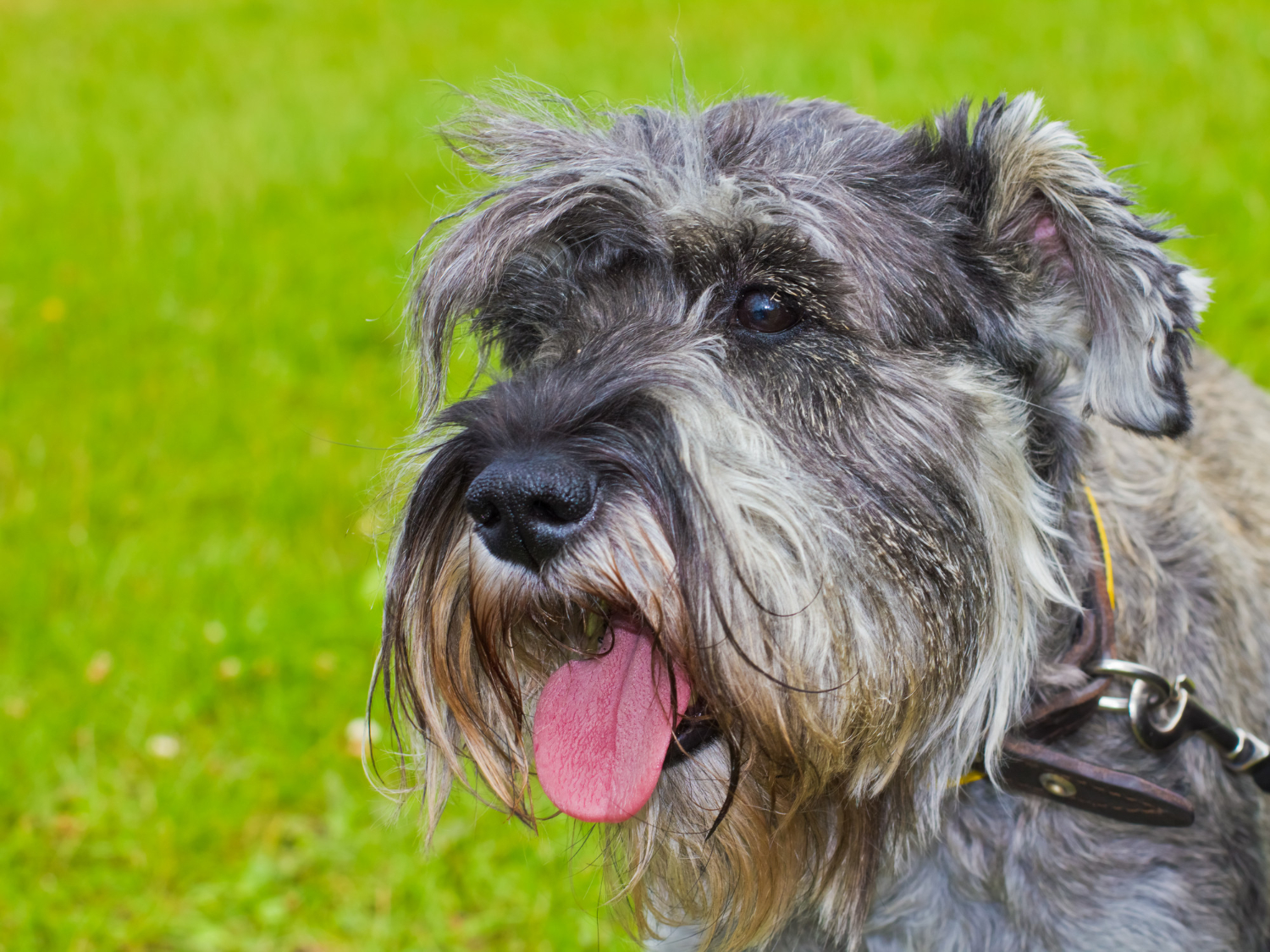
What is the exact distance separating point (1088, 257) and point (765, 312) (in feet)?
2.21

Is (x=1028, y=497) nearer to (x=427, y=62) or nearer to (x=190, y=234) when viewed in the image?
(x=190, y=234)

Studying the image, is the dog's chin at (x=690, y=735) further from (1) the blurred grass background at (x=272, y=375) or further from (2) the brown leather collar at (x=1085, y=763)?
(1) the blurred grass background at (x=272, y=375)

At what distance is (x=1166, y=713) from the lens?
2744mm

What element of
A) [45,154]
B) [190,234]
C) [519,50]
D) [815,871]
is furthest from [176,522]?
[519,50]

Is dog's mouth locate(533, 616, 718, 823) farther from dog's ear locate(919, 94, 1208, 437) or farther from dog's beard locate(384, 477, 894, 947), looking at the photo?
A: dog's ear locate(919, 94, 1208, 437)

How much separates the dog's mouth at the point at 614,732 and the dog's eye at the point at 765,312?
699 mm

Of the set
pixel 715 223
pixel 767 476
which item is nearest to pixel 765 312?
pixel 715 223

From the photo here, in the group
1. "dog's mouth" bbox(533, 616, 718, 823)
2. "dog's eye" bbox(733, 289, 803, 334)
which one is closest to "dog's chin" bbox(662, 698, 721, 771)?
"dog's mouth" bbox(533, 616, 718, 823)

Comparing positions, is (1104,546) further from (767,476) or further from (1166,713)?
(767,476)

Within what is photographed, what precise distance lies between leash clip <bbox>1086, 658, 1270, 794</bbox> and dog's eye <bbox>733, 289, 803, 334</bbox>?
3.36ft

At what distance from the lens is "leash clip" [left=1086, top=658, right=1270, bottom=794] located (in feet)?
8.81

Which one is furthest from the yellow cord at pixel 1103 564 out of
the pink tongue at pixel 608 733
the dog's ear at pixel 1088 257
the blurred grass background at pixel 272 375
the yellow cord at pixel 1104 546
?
the blurred grass background at pixel 272 375

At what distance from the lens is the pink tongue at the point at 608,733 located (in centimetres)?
253

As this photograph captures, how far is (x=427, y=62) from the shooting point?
11.6 meters
